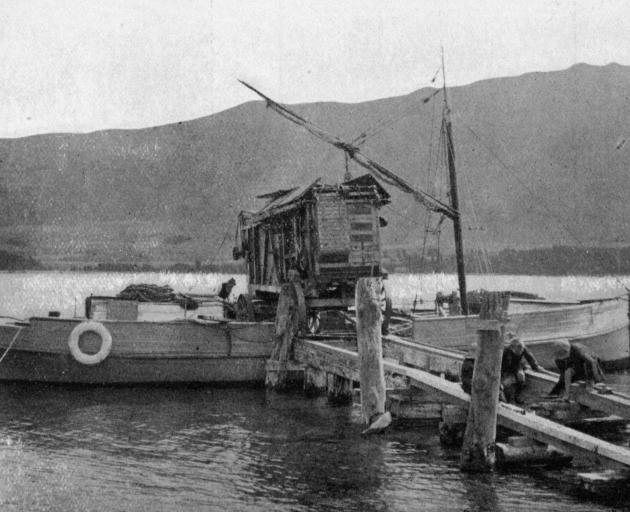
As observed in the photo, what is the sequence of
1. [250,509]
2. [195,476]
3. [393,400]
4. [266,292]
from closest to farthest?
[250,509] < [195,476] < [393,400] < [266,292]

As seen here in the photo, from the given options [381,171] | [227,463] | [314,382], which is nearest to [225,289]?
[381,171]

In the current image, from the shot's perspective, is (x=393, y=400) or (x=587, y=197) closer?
(x=393, y=400)

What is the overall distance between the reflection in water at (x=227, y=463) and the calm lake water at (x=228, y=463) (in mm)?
24

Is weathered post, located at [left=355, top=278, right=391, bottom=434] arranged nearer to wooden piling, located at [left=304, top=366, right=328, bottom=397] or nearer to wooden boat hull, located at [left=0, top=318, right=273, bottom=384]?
wooden piling, located at [left=304, top=366, right=328, bottom=397]

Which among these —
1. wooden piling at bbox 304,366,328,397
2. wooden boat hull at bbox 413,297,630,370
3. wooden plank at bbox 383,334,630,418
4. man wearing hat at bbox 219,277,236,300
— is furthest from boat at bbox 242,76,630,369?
man wearing hat at bbox 219,277,236,300

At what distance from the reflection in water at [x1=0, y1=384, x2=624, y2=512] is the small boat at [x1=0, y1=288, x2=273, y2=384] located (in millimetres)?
1551

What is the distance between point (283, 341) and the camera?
20344 mm

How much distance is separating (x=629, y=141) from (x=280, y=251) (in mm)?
165200

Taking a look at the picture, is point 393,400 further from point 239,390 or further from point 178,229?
point 178,229

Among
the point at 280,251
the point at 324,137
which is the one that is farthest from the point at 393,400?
the point at 324,137

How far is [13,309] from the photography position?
66.2m

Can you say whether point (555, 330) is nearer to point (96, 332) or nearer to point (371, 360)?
point (371, 360)

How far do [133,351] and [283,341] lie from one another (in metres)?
4.50

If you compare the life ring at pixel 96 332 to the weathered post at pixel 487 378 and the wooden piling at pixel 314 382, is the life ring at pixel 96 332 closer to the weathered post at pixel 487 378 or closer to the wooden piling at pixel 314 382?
the wooden piling at pixel 314 382
